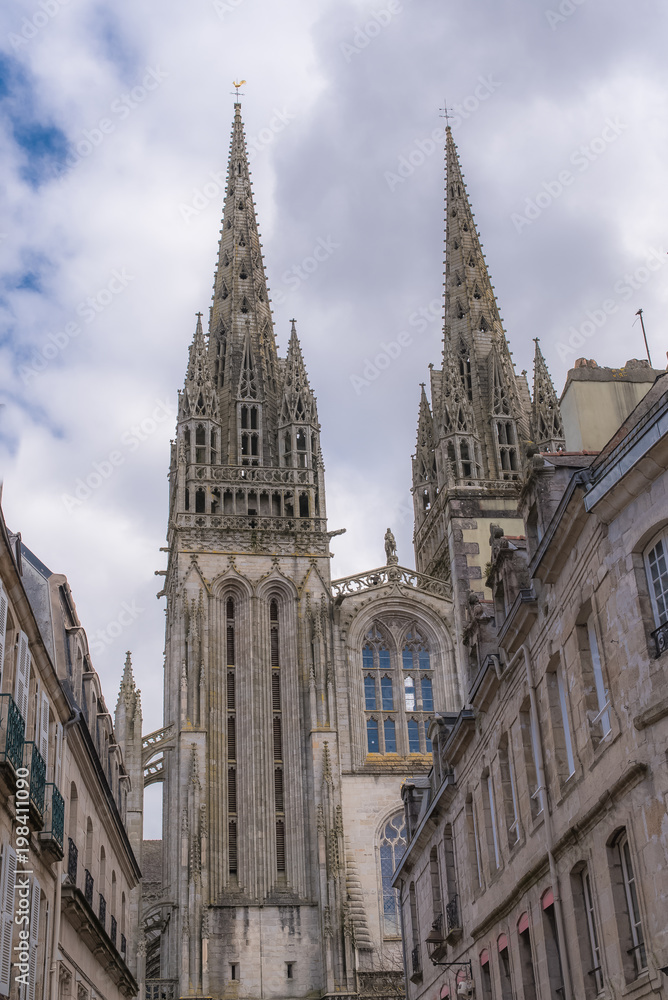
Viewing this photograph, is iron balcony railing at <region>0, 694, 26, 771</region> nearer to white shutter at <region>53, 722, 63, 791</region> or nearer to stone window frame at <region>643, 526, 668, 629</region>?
white shutter at <region>53, 722, 63, 791</region>

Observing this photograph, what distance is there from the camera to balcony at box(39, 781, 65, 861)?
615 inches

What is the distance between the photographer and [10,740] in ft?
44.9

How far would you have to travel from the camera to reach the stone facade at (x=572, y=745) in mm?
12172

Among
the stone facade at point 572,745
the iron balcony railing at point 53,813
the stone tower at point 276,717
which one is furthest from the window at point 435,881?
the stone tower at point 276,717

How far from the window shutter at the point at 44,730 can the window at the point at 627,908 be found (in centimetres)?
743

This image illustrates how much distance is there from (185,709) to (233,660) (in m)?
3.06

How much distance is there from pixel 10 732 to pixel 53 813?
3.05 metres

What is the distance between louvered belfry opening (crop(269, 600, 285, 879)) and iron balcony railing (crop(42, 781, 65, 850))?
85.3ft

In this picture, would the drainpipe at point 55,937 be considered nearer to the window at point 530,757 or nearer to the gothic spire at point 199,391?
the window at point 530,757

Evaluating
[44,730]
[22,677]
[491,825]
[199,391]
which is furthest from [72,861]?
[199,391]

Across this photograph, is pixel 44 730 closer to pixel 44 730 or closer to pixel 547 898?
pixel 44 730

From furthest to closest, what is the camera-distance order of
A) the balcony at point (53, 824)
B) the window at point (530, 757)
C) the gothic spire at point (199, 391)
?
the gothic spire at point (199, 391) < the window at point (530, 757) < the balcony at point (53, 824)

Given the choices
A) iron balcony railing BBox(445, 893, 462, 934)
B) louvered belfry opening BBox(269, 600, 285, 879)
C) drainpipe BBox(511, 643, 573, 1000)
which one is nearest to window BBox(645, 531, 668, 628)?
drainpipe BBox(511, 643, 573, 1000)

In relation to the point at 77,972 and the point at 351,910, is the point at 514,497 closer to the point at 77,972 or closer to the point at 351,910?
the point at 351,910
